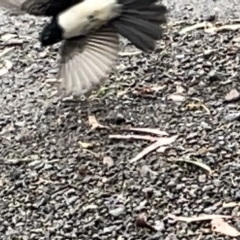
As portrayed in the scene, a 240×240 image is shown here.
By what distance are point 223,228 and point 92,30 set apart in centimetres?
67

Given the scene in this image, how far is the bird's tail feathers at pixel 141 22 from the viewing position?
7.48 feet

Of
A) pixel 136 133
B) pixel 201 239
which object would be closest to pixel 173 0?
pixel 136 133

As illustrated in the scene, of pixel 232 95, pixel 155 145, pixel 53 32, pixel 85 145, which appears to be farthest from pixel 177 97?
pixel 53 32

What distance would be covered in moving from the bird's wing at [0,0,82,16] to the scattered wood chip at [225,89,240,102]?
912 mm

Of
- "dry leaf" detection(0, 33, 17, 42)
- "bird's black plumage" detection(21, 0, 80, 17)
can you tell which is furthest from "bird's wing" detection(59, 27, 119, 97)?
"dry leaf" detection(0, 33, 17, 42)

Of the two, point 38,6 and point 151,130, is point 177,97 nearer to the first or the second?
point 151,130

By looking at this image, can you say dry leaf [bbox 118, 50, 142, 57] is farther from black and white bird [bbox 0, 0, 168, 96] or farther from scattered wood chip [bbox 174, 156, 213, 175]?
black and white bird [bbox 0, 0, 168, 96]

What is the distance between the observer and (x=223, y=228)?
2398 millimetres

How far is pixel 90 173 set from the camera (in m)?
2.68

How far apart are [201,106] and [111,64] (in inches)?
28.0

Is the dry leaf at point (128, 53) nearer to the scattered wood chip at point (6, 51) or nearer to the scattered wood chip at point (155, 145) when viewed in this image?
the scattered wood chip at point (6, 51)

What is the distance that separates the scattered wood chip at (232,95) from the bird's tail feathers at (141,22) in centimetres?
72

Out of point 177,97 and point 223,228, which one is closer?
point 223,228

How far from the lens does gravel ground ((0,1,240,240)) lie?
2486 millimetres
